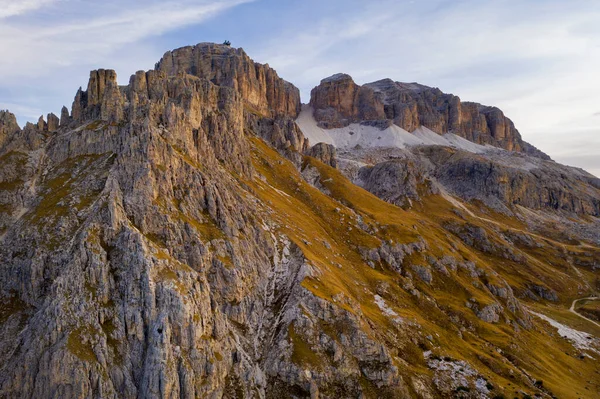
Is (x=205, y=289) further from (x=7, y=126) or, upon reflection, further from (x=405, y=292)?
(x=7, y=126)

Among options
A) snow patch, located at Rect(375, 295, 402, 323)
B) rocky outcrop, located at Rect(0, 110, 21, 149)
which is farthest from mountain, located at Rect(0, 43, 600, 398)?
snow patch, located at Rect(375, 295, 402, 323)

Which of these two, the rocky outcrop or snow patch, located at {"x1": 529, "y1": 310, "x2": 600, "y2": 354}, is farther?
snow patch, located at {"x1": 529, "y1": 310, "x2": 600, "y2": 354}

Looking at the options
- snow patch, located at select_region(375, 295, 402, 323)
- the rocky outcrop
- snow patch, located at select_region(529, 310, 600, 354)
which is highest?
the rocky outcrop

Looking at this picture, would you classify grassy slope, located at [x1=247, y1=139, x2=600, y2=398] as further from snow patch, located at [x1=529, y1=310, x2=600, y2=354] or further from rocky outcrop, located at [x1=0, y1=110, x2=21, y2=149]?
rocky outcrop, located at [x1=0, y1=110, x2=21, y2=149]

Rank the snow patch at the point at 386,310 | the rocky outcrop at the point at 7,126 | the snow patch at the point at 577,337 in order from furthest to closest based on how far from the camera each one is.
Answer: the snow patch at the point at 577,337 < the rocky outcrop at the point at 7,126 < the snow patch at the point at 386,310

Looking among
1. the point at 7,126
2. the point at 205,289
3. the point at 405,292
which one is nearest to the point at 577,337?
the point at 405,292

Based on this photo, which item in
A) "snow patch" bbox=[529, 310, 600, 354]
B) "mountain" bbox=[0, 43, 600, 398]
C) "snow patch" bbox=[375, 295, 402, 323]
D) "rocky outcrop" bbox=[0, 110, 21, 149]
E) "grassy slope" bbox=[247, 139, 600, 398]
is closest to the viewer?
"mountain" bbox=[0, 43, 600, 398]

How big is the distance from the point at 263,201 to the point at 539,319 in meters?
118

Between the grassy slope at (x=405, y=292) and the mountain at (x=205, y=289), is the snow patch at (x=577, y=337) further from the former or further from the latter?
the grassy slope at (x=405, y=292)

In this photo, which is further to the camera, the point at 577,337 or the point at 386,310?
the point at 577,337

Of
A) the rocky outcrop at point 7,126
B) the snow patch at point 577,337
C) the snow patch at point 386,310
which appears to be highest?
the rocky outcrop at point 7,126

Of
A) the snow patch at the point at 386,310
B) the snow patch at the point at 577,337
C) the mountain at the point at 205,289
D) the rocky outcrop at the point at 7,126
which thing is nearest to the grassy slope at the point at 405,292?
the mountain at the point at 205,289

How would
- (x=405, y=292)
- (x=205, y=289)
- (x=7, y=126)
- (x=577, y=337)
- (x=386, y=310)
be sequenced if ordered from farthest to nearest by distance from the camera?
(x=577, y=337), (x=405, y=292), (x=7, y=126), (x=386, y=310), (x=205, y=289)

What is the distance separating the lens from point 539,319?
153750 mm
